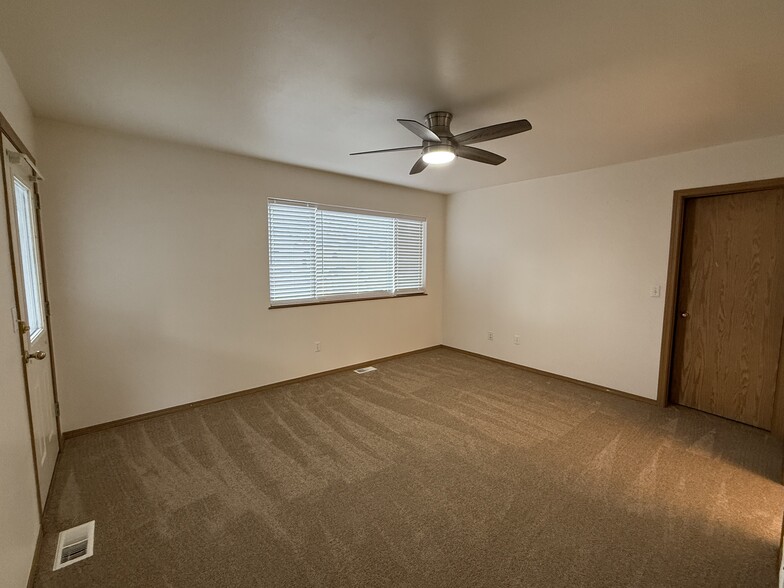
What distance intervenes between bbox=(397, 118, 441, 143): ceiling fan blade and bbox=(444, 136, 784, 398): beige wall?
261 cm

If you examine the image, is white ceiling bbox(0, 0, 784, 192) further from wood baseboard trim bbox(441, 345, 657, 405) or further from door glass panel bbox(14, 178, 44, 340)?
wood baseboard trim bbox(441, 345, 657, 405)

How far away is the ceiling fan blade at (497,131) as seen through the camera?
2.04 meters

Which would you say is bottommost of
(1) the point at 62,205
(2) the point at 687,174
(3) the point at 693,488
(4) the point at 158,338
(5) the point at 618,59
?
(3) the point at 693,488

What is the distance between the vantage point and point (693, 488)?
233 centimetres

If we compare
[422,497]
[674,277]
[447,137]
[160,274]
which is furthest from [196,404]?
[674,277]

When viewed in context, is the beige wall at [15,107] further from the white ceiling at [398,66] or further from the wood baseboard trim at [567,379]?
the wood baseboard trim at [567,379]

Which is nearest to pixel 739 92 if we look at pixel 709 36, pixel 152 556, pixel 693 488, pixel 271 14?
pixel 709 36

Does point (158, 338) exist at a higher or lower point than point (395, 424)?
higher

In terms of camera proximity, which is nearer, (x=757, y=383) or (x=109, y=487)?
(x=109, y=487)

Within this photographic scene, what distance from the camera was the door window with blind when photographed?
3.99 meters

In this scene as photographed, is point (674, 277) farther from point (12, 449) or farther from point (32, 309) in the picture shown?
point (32, 309)

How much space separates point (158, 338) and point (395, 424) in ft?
7.61

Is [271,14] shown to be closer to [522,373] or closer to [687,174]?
[687,174]

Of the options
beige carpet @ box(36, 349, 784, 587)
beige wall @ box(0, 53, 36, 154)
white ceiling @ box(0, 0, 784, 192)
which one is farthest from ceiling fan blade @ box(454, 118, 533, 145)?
beige wall @ box(0, 53, 36, 154)
